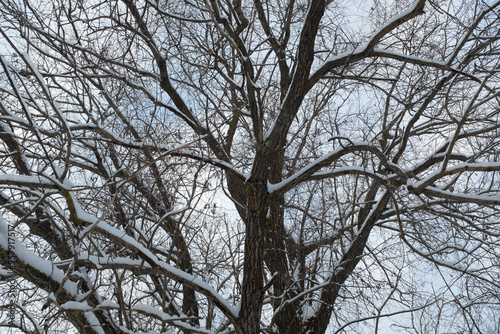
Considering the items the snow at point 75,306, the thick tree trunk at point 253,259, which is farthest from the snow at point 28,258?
the thick tree trunk at point 253,259

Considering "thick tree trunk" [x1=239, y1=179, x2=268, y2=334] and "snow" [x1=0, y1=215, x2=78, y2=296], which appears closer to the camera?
"snow" [x1=0, y1=215, x2=78, y2=296]

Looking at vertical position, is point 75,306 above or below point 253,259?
below

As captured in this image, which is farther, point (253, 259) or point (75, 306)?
point (253, 259)

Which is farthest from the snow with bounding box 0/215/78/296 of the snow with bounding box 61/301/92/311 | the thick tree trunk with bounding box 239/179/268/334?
the thick tree trunk with bounding box 239/179/268/334

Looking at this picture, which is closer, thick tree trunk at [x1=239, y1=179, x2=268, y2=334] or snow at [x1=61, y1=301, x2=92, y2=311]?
snow at [x1=61, y1=301, x2=92, y2=311]

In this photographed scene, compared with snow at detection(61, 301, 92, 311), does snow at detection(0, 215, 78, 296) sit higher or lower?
higher

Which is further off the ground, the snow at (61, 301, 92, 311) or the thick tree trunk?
the thick tree trunk

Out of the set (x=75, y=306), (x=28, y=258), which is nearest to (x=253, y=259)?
(x=75, y=306)

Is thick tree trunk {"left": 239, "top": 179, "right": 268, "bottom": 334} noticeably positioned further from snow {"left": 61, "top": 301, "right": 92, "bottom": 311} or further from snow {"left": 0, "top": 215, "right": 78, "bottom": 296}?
snow {"left": 0, "top": 215, "right": 78, "bottom": 296}

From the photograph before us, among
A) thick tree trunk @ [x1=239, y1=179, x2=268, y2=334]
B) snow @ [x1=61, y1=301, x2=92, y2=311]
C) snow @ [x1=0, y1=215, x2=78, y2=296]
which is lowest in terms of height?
snow @ [x1=61, y1=301, x2=92, y2=311]

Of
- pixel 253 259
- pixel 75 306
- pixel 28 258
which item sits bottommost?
pixel 75 306

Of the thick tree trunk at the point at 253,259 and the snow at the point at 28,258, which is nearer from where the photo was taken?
the snow at the point at 28,258

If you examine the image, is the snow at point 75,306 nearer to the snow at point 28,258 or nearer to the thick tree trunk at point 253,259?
the snow at point 28,258

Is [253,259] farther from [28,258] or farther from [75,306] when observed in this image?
[28,258]
